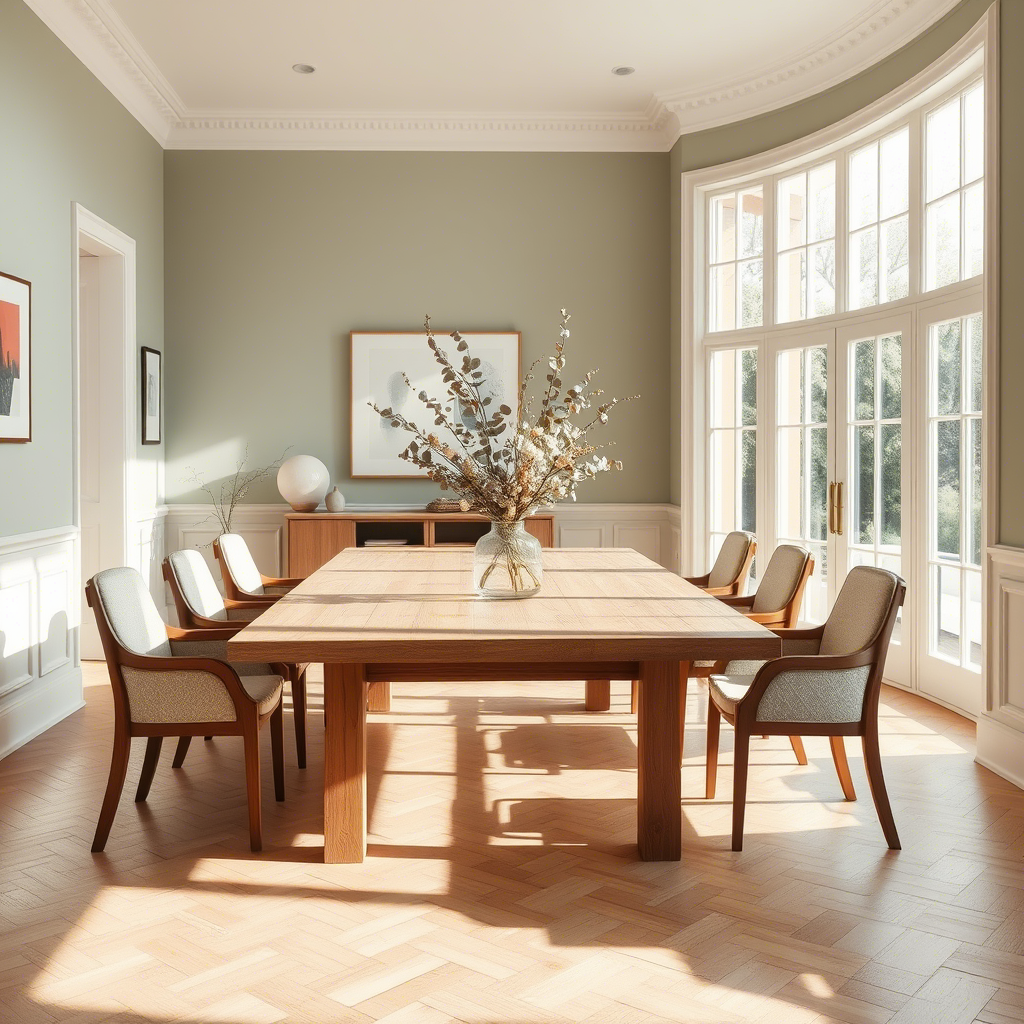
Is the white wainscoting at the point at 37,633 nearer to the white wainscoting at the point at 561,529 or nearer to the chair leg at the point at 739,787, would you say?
the white wainscoting at the point at 561,529

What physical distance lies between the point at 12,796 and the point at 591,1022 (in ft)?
8.43

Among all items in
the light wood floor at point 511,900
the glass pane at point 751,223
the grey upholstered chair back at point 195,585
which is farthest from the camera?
the glass pane at point 751,223

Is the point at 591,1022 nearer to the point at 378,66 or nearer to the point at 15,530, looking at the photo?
the point at 15,530

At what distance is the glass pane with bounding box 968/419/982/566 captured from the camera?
468 cm

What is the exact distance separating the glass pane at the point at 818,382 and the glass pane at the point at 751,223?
0.87 metres

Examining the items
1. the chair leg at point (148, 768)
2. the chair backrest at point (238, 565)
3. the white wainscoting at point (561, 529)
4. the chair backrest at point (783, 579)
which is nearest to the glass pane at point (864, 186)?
the white wainscoting at point (561, 529)

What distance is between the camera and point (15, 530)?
174 inches

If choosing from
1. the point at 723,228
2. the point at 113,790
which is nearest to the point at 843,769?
the point at 113,790

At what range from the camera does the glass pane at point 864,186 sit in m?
5.46

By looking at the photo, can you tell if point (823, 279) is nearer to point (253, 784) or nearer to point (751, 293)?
point (751, 293)

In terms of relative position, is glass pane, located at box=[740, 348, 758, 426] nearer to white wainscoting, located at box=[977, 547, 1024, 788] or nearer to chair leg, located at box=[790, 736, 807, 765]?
white wainscoting, located at box=[977, 547, 1024, 788]

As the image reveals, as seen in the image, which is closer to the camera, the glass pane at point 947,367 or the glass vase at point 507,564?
the glass vase at point 507,564

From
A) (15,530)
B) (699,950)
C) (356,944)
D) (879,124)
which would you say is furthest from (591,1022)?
(879,124)

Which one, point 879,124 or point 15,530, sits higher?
point 879,124
